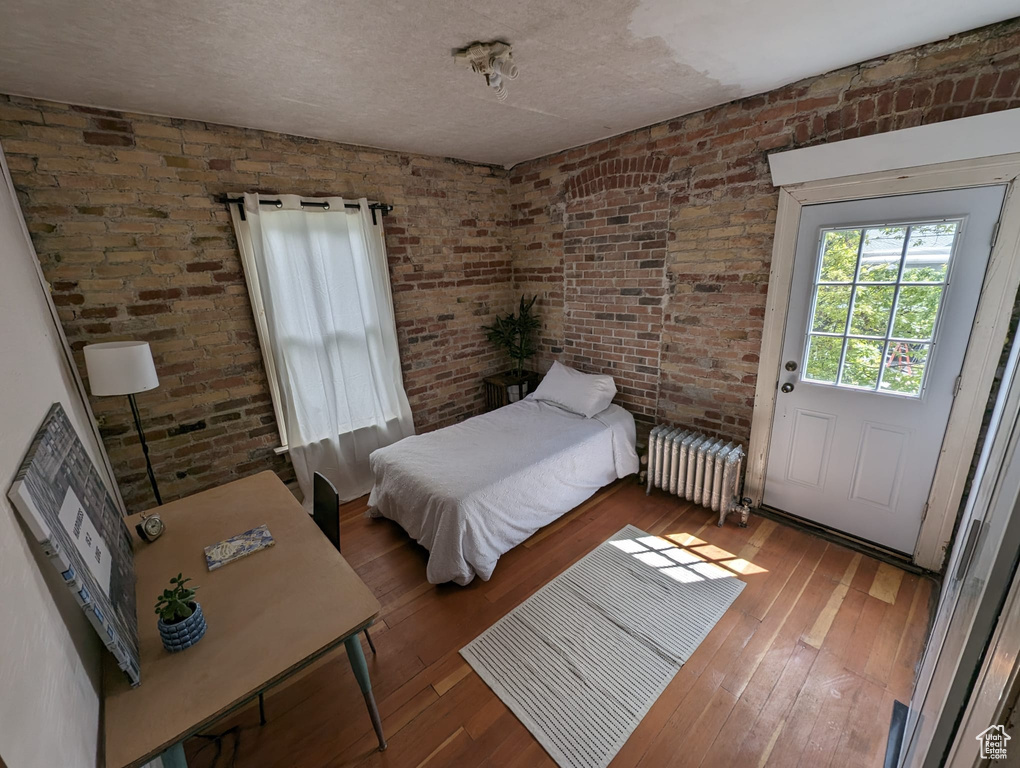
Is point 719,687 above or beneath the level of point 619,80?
beneath

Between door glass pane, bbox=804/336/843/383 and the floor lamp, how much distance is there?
366 cm

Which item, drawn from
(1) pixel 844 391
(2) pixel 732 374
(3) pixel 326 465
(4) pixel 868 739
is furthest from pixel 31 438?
(1) pixel 844 391

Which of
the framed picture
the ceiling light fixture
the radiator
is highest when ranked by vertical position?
the ceiling light fixture

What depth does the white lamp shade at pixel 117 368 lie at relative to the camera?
1.93 meters

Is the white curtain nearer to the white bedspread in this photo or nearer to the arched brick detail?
the white bedspread

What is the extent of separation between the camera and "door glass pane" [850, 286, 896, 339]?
2154 millimetres

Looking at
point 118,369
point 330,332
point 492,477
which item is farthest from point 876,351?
point 118,369

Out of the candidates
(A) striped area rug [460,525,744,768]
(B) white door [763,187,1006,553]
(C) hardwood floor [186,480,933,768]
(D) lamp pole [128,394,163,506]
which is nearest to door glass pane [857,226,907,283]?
(B) white door [763,187,1006,553]

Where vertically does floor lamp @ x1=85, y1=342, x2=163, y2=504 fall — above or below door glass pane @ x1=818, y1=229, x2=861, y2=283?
below

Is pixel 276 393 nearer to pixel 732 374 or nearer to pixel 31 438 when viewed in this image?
pixel 31 438

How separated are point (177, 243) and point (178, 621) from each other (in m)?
2.17

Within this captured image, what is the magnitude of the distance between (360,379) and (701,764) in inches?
116

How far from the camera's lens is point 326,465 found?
313 centimetres

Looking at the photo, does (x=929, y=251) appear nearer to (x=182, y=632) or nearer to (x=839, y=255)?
(x=839, y=255)
